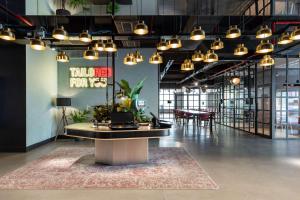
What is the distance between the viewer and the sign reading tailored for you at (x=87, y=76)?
33.9ft

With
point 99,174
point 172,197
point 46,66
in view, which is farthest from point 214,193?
point 46,66

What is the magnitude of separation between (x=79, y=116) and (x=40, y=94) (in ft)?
5.60

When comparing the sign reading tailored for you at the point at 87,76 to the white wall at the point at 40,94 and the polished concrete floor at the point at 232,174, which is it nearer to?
the white wall at the point at 40,94

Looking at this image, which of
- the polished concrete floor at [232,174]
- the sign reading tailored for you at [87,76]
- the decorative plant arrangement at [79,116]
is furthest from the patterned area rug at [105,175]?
the sign reading tailored for you at [87,76]

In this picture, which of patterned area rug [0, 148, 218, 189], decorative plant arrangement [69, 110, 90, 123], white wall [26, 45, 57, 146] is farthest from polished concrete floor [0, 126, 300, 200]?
decorative plant arrangement [69, 110, 90, 123]

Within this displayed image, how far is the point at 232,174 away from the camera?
525 cm

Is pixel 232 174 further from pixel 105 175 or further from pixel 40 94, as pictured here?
pixel 40 94

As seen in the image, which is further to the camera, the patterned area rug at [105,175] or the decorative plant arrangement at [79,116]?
the decorative plant arrangement at [79,116]

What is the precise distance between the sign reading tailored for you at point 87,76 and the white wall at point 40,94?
2.38 ft

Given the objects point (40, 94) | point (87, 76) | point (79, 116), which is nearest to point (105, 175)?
point (40, 94)

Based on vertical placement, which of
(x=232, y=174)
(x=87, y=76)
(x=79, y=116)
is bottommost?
(x=232, y=174)

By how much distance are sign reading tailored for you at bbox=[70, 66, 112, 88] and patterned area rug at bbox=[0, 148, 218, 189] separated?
4186 mm

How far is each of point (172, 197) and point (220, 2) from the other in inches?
269

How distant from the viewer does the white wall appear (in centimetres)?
792
